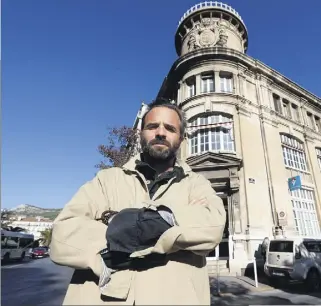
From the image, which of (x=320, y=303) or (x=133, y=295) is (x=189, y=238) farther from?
(x=320, y=303)

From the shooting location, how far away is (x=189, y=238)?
41.7 inches

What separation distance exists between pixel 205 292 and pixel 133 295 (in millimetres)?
376

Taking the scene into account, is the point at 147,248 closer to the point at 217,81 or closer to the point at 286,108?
the point at 217,81

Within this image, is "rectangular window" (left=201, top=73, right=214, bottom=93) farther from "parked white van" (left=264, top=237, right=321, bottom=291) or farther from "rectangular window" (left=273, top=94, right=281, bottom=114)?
"parked white van" (left=264, top=237, right=321, bottom=291)

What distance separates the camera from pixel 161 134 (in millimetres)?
1743

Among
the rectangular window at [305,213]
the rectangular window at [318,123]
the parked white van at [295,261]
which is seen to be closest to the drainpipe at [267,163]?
the rectangular window at [305,213]

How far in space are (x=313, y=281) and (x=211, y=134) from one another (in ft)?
29.5

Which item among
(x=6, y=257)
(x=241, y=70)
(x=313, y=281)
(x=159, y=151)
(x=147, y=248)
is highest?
(x=241, y=70)

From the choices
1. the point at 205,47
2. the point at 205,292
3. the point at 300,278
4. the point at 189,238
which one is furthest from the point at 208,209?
the point at 205,47

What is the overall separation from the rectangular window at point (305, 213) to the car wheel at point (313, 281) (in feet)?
20.6

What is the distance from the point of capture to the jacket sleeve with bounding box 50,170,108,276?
41.2 inches

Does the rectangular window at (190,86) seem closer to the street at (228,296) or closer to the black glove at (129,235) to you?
the street at (228,296)

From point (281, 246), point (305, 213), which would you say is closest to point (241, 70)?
point (305, 213)

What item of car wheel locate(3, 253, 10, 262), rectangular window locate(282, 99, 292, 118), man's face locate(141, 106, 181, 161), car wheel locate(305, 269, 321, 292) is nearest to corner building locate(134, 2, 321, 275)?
rectangular window locate(282, 99, 292, 118)
